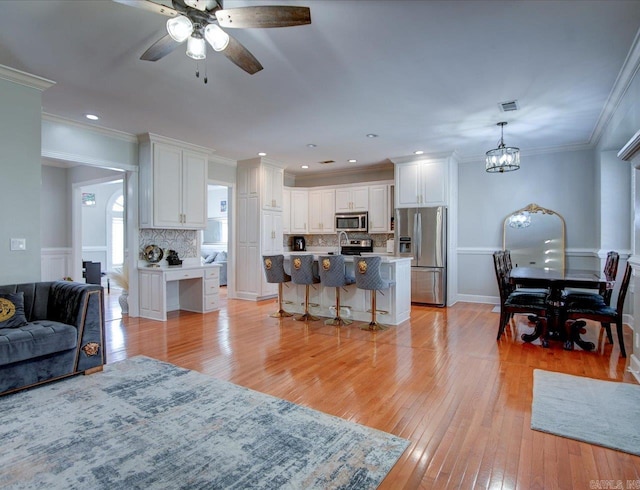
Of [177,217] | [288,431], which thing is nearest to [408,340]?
[288,431]

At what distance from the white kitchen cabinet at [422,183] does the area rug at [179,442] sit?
4.88m

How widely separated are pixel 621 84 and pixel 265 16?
3510 millimetres

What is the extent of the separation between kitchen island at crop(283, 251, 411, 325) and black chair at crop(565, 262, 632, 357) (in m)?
1.94

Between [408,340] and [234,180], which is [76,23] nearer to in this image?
[408,340]

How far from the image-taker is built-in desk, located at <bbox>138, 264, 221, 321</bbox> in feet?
17.3

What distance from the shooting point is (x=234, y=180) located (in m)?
7.27

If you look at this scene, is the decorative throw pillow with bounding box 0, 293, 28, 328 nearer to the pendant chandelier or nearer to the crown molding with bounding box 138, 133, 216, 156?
the crown molding with bounding box 138, 133, 216, 156

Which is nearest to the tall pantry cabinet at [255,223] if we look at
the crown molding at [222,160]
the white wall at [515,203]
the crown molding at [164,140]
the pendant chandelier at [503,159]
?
the crown molding at [222,160]

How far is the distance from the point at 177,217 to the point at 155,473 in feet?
14.5

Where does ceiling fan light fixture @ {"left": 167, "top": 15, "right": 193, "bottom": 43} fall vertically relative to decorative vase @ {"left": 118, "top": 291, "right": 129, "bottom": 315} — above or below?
above

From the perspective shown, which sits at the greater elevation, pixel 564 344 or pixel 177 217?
pixel 177 217

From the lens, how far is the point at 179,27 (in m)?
2.19

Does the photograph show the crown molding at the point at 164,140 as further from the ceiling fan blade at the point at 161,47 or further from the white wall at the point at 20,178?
the ceiling fan blade at the point at 161,47

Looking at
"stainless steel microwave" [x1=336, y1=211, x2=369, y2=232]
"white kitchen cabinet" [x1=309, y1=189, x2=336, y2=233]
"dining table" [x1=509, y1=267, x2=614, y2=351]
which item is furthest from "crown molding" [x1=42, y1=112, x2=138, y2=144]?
"dining table" [x1=509, y1=267, x2=614, y2=351]
